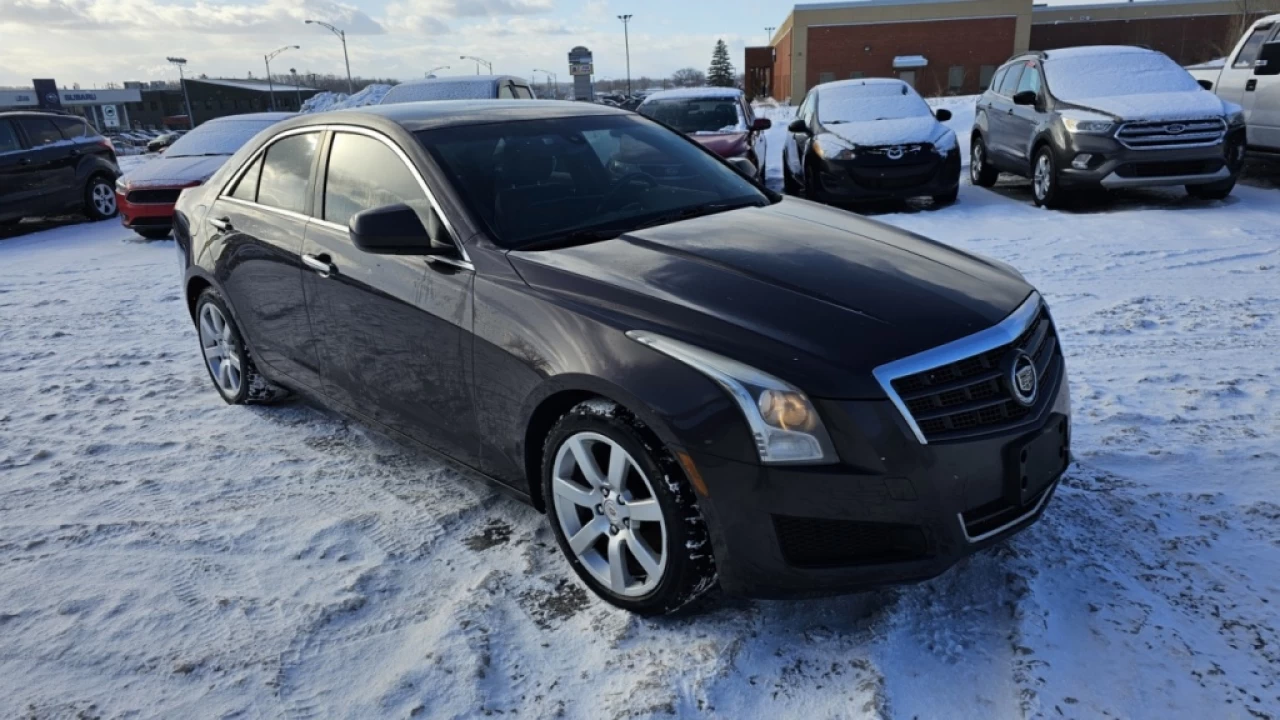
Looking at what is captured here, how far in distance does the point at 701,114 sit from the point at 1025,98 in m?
4.17

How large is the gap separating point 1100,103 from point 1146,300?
438cm

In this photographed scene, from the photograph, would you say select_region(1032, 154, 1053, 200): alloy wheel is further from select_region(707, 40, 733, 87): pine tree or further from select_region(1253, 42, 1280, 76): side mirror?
select_region(707, 40, 733, 87): pine tree

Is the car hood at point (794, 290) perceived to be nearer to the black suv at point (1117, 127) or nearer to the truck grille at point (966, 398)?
the truck grille at point (966, 398)

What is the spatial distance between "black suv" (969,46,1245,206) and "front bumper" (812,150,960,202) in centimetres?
104

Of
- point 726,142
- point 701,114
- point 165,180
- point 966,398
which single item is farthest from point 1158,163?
point 165,180

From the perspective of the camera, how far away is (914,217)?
9.70 m

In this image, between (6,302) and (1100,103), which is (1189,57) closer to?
(1100,103)

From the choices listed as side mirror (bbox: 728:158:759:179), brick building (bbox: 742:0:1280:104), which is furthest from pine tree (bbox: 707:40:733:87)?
side mirror (bbox: 728:158:759:179)

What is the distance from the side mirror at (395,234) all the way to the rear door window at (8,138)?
12.3 m

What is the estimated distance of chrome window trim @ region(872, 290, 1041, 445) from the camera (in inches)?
91.5

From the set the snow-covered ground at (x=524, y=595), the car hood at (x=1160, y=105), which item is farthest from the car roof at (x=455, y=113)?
the car hood at (x=1160, y=105)

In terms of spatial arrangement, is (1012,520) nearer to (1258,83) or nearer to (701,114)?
(701,114)

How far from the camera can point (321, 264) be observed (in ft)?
12.3

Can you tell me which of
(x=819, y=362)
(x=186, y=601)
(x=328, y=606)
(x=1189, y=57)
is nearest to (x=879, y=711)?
(x=819, y=362)
